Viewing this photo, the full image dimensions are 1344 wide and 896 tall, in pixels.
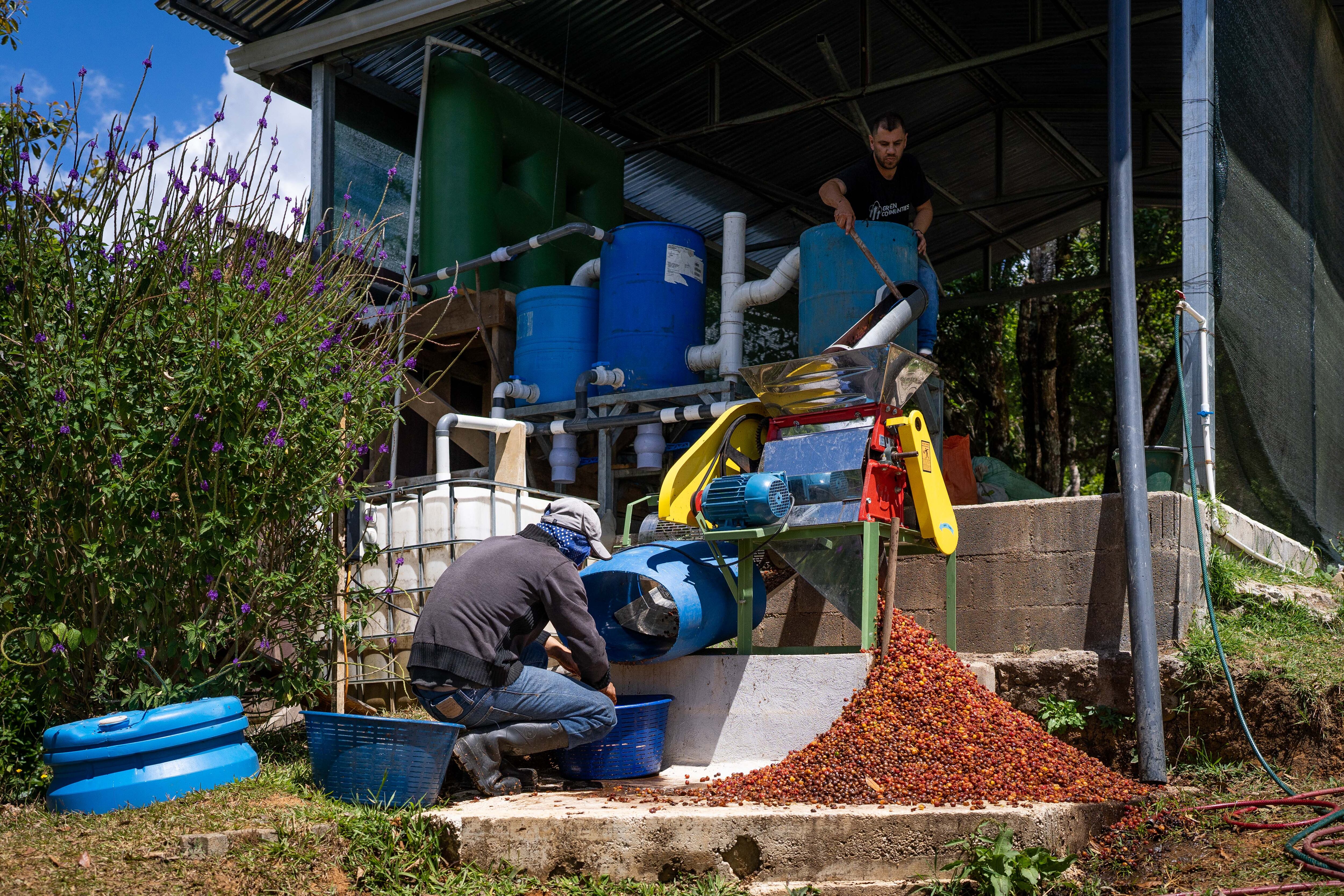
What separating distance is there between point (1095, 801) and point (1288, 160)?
486 cm

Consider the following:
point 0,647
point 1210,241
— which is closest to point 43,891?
point 0,647

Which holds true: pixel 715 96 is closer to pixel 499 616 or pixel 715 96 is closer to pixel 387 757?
pixel 499 616

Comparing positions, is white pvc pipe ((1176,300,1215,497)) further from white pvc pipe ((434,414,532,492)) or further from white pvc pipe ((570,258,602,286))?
white pvc pipe ((570,258,602,286))

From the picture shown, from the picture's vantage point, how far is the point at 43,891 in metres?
3.59

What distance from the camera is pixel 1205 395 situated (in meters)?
5.89

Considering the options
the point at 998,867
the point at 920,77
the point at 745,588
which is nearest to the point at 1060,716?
the point at 745,588

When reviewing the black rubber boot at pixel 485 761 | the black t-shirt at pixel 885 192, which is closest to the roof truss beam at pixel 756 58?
the black t-shirt at pixel 885 192

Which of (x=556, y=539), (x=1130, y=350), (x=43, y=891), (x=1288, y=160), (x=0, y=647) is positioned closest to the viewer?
(x=43, y=891)

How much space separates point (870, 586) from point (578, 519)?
1.34 metres

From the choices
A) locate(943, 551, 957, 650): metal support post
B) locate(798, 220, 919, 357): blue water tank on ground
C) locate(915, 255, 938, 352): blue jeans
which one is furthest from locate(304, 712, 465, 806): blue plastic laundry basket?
locate(915, 255, 938, 352): blue jeans

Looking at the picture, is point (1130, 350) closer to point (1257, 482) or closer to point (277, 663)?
point (1257, 482)

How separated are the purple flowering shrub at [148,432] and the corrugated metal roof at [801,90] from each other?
165 inches

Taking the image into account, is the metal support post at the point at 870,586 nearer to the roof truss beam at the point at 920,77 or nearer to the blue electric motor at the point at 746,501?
the blue electric motor at the point at 746,501

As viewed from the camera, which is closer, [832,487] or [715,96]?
[832,487]
